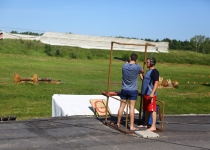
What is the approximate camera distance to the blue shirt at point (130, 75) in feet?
28.3

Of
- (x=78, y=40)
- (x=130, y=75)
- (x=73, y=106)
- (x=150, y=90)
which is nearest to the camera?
(x=130, y=75)

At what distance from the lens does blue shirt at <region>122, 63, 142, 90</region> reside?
28.3 ft

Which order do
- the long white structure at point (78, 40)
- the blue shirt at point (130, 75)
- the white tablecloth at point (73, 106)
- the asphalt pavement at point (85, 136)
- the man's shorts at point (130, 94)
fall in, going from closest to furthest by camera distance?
the asphalt pavement at point (85, 136)
the blue shirt at point (130, 75)
the man's shorts at point (130, 94)
the white tablecloth at point (73, 106)
the long white structure at point (78, 40)

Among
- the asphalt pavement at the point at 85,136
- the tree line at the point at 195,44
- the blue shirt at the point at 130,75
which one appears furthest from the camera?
the tree line at the point at 195,44

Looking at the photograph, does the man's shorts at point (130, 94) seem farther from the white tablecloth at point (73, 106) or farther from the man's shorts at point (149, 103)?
the white tablecloth at point (73, 106)

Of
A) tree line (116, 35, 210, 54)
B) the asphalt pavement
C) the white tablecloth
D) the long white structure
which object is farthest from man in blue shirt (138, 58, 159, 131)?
tree line (116, 35, 210, 54)

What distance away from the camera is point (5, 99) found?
1526 centimetres

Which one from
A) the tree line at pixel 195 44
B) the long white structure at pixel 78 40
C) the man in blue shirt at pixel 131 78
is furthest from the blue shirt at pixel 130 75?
the tree line at pixel 195 44

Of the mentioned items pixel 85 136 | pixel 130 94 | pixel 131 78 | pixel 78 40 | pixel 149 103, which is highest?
pixel 78 40

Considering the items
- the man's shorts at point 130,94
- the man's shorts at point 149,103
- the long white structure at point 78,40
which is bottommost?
the man's shorts at point 149,103

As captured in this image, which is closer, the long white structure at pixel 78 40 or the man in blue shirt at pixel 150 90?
the man in blue shirt at pixel 150 90

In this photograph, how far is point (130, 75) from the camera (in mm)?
8680

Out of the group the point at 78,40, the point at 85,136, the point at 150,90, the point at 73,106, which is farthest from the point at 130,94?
the point at 78,40

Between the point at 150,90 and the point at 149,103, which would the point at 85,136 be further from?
the point at 150,90
